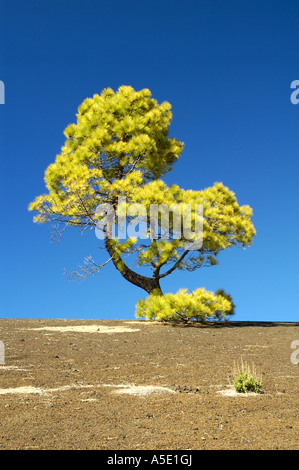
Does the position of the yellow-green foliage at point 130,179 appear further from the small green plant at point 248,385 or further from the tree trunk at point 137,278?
the small green plant at point 248,385

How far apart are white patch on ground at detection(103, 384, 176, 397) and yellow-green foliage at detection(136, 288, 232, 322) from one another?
19.7 feet

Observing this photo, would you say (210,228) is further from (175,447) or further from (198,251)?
(175,447)

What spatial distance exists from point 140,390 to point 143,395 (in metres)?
0.23

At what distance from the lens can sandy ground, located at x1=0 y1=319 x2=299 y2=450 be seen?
364 cm

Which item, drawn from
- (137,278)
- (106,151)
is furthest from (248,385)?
(106,151)

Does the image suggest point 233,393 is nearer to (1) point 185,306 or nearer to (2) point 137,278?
(1) point 185,306

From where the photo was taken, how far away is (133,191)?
12367 mm

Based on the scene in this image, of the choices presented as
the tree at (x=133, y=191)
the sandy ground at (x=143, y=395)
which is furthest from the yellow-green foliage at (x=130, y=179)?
the sandy ground at (x=143, y=395)

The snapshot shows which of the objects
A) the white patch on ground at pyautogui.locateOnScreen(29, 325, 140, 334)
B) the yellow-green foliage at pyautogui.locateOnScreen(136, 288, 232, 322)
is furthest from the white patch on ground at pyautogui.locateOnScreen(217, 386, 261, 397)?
the yellow-green foliage at pyautogui.locateOnScreen(136, 288, 232, 322)

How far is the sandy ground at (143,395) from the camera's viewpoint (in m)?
3.64

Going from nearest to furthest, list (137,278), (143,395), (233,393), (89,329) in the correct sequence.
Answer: (143,395) < (233,393) < (89,329) < (137,278)

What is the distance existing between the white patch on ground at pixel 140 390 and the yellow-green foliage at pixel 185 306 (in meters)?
6.01

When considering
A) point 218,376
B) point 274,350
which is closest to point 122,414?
point 218,376

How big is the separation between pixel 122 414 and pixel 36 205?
10.9m
